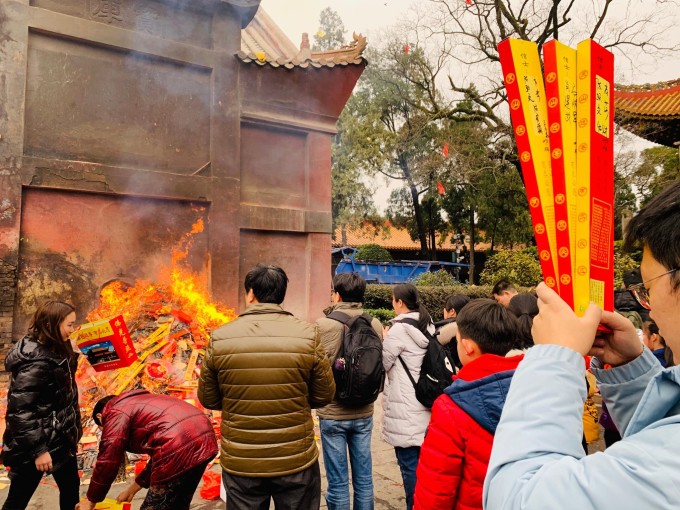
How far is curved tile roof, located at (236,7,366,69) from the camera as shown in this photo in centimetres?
877

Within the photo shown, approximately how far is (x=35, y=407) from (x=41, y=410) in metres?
0.05

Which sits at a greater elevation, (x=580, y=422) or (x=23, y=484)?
(x=580, y=422)

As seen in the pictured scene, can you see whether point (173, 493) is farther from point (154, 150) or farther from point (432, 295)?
point (432, 295)

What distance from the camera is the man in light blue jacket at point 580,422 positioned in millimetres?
870

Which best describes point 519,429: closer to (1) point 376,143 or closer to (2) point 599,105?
(2) point 599,105

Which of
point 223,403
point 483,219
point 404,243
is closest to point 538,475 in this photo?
point 223,403

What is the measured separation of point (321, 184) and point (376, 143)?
17.9 meters

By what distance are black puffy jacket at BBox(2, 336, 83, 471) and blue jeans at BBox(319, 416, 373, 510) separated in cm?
193

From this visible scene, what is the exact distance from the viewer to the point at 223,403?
9.73 ft

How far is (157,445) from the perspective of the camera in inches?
120

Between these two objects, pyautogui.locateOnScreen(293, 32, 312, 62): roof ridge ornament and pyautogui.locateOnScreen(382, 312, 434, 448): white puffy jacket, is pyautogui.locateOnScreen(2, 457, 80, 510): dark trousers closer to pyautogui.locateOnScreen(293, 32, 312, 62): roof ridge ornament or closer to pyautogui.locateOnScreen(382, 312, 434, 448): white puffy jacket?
pyautogui.locateOnScreen(382, 312, 434, 448): white puffy jacket

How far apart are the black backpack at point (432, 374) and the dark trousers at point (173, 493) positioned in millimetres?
1598

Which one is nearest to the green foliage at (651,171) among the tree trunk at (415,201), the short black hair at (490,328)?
the tree trunk at (415,201)

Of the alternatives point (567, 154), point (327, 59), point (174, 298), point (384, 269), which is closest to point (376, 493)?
point (567, 154)
